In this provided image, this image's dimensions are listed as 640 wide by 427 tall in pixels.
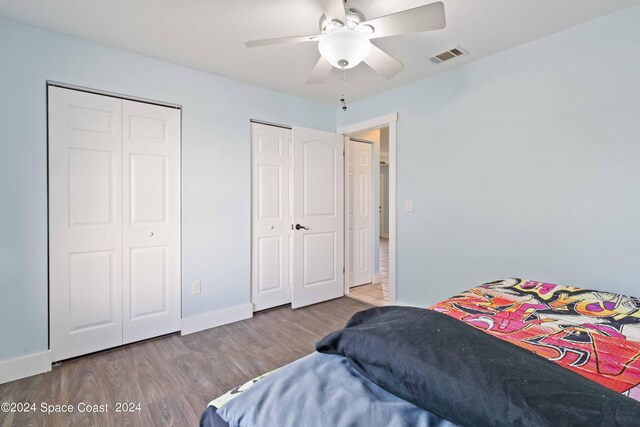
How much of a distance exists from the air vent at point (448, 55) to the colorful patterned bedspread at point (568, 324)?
1822mm

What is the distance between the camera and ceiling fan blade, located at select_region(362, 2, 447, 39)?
134 cm

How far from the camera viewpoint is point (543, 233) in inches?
87.4

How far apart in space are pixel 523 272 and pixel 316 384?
2182 mm

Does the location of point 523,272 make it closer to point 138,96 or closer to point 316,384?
point 316,384

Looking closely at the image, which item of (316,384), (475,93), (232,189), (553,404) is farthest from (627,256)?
(232,189)

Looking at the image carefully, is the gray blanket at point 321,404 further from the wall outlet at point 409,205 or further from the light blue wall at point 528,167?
the wall outlet at point 409,205

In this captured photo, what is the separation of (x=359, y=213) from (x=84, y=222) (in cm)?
305

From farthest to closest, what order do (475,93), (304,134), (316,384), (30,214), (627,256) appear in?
(304,134) < (475,93) < (30,214) < (627,256) < (316,384)

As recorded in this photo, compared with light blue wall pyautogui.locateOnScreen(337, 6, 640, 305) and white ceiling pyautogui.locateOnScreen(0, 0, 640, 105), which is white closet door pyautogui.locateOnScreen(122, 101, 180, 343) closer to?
white ceiling pyautogui.locateOnScreen(0, 0, 640, 105)

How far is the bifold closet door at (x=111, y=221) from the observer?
2182 mm

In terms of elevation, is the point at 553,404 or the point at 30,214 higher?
the point at 30,214

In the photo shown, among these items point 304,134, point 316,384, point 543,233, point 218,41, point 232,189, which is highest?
point 218,41

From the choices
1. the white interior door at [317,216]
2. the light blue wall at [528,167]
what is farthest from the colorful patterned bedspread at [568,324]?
the white interior door at [317,216]

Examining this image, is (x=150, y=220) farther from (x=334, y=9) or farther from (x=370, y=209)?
(x=370, y=209)
